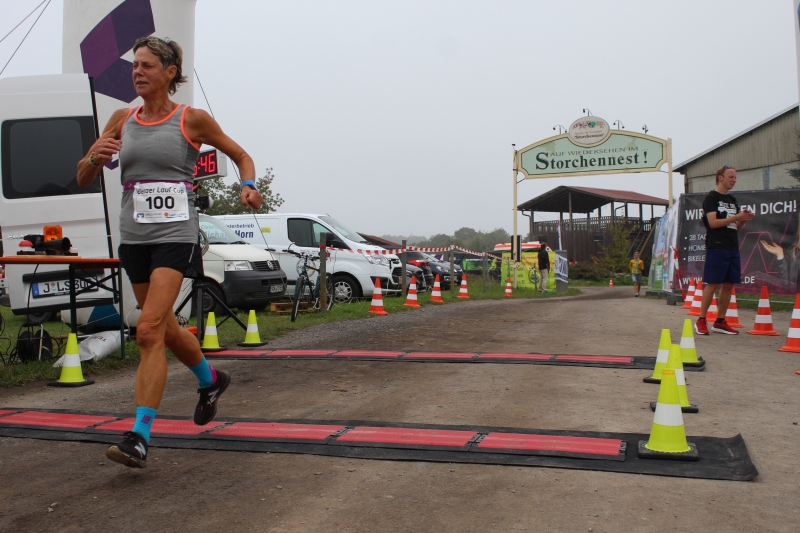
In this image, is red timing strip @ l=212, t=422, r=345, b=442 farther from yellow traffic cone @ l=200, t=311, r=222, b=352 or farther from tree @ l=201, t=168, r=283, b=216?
tree @ l=201, t=168, r=283, b=216

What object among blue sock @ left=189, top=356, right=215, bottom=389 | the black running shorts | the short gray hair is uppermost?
the short gray hair

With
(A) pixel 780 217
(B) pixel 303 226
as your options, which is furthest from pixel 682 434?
(B) pixel 303 226

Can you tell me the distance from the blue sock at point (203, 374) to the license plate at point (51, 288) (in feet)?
12.0

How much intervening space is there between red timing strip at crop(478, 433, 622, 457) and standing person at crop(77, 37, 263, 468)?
1637mm

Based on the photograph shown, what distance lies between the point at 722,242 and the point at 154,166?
715 centimetres

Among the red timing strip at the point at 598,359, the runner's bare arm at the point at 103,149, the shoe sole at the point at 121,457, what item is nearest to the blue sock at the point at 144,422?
the shoe sole at the point at 121,457

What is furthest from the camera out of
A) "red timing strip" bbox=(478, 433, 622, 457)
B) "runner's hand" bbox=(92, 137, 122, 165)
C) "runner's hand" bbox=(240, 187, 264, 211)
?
"runner's hand" bbox=(240, 187, 264, 211)

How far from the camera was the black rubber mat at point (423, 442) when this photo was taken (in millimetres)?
3496

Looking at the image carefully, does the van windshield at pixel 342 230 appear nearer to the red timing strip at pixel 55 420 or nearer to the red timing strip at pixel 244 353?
the red timing strip at pixel 244 353

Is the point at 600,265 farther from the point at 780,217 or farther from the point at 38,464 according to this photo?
the point at 38,464

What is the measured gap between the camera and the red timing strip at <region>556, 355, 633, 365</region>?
265 inches

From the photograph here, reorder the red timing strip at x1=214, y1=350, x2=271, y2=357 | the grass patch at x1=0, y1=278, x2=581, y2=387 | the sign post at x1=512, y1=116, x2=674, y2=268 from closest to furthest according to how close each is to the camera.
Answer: the grass patch at x1=0, y1=278, x2=581, y2=387, the red timing strip at x1=214, y1=350, x2=271, y2=357, the sign post at x1=512, y1=116, x2=674, y2=268

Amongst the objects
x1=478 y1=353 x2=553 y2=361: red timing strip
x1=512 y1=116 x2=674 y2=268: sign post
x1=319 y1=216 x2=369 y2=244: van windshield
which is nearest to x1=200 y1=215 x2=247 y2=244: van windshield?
x1=319 y1=216 x2=369 y2=244: van windshield

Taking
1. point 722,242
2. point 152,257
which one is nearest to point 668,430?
point 152,257
